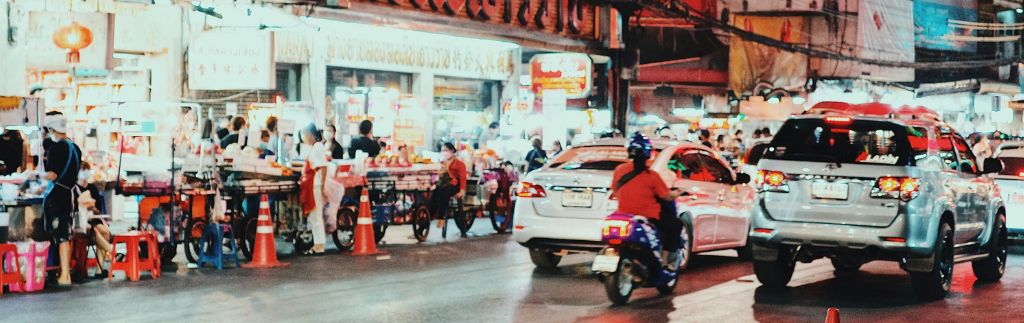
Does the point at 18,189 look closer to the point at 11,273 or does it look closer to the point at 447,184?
the point at 11,273

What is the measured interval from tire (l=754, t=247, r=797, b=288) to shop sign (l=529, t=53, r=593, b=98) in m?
17.6

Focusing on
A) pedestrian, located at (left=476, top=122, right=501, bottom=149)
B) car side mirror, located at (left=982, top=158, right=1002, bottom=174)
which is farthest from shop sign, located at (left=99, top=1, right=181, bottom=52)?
car side mirror, located at (left=982, top=158, right=1002, bottom=174)

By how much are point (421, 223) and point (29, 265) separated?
7522 millimetres

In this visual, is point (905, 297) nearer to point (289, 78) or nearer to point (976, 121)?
point (289, 78)

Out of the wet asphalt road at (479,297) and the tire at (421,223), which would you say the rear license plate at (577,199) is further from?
the tire at (421,223)

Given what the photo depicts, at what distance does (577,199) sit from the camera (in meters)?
15.5

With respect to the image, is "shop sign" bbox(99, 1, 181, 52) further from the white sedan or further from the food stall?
the white sedan

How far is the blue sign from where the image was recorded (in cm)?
5138

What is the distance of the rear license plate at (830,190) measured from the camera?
43.5ft

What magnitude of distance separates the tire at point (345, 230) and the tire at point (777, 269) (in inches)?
248

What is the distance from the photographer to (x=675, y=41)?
44.1 metres

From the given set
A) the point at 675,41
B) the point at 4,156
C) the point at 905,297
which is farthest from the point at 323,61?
the point at 675,41

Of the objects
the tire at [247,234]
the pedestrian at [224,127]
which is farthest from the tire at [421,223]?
the pedestrian at [224,127]

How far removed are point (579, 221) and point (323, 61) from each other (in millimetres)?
12260
